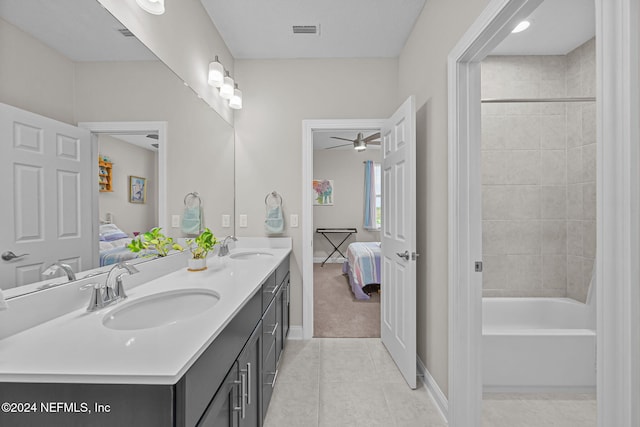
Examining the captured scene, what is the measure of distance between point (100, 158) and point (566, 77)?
3416 mm

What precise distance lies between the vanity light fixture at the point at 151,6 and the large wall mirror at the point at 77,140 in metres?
0.17

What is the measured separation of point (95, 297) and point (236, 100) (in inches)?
81.3

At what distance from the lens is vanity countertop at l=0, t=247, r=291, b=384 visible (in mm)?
669

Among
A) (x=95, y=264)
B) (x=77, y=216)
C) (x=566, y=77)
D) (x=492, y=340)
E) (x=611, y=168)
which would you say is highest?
(x=566, y=77)

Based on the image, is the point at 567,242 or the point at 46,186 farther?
the point at 567,242

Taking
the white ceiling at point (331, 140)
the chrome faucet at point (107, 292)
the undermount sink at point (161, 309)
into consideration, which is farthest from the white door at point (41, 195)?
the white ceiling at point (331, 140)

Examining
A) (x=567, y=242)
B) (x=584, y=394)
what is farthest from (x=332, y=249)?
(x=584, y=394)

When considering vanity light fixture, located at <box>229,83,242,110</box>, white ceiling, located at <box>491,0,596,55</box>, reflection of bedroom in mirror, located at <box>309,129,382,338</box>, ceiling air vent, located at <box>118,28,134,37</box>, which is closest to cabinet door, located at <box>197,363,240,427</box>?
ceiling air vent, located at <box>118,28,134,37</box>

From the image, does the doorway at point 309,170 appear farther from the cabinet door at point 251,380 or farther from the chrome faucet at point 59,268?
the chrome faucet at point 59,268

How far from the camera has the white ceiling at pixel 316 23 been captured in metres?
2.18

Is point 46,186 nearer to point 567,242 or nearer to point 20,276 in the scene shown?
point 20,276

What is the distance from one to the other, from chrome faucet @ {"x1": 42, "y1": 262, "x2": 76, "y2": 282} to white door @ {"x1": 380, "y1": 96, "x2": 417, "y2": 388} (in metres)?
1.77

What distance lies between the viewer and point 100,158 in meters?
1.22

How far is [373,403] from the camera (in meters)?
1.89
